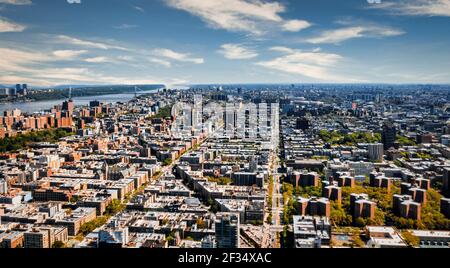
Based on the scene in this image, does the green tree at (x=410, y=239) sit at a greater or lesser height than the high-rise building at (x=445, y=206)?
lesser

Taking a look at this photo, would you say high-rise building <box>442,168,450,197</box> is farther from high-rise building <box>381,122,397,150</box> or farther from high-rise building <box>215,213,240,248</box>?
high-rise building <box>215,213,240,248</box>

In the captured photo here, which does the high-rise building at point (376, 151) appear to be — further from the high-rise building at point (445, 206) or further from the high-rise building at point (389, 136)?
the high-rise building at point (445, 206)

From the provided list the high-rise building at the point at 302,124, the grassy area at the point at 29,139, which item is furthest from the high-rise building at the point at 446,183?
the grassy area at the point at 29,139

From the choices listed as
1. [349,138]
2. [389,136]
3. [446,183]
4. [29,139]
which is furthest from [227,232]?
[29,139]

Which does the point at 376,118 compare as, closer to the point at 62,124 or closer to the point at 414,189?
the point at 414,189

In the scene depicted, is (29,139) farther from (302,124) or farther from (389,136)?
(389,136)
